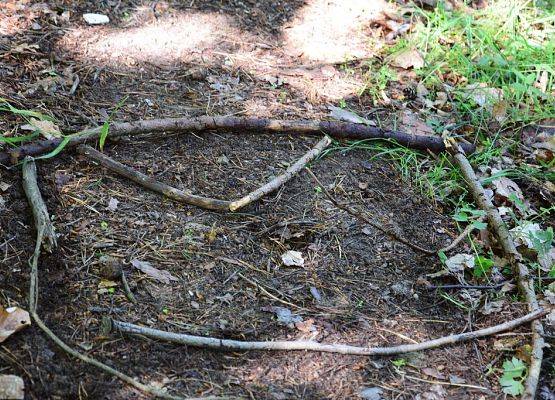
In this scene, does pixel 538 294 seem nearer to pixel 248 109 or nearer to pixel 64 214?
pixel 248 109

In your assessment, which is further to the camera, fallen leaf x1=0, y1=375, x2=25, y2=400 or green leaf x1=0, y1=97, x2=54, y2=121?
green leaf x1=0, y1=97, x2=54, y2=121

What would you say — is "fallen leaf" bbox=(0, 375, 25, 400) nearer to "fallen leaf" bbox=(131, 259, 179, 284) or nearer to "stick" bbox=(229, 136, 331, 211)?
"fallen leaf" bbox=(131, 259, 179, 284)

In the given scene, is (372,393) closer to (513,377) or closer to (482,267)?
(513,377)

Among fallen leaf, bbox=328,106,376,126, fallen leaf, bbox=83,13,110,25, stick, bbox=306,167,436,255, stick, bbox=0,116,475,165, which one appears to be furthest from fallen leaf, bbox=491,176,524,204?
fallen leaf, bbox=83,13,110,25

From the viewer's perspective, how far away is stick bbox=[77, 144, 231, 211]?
270 centimetres

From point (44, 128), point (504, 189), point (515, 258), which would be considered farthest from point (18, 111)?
point (504, 189)

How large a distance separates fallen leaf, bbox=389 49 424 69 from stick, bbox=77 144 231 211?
199cm

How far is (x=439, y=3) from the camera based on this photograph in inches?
173

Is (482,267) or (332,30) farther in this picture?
(332,30)

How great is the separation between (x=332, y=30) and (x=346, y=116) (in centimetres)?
107

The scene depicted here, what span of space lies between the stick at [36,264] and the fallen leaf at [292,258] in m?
0.84

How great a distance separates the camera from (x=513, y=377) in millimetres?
2246

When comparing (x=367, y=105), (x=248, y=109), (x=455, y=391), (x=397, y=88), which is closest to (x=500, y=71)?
(x=397, y=88)

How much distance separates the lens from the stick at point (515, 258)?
2212mm
